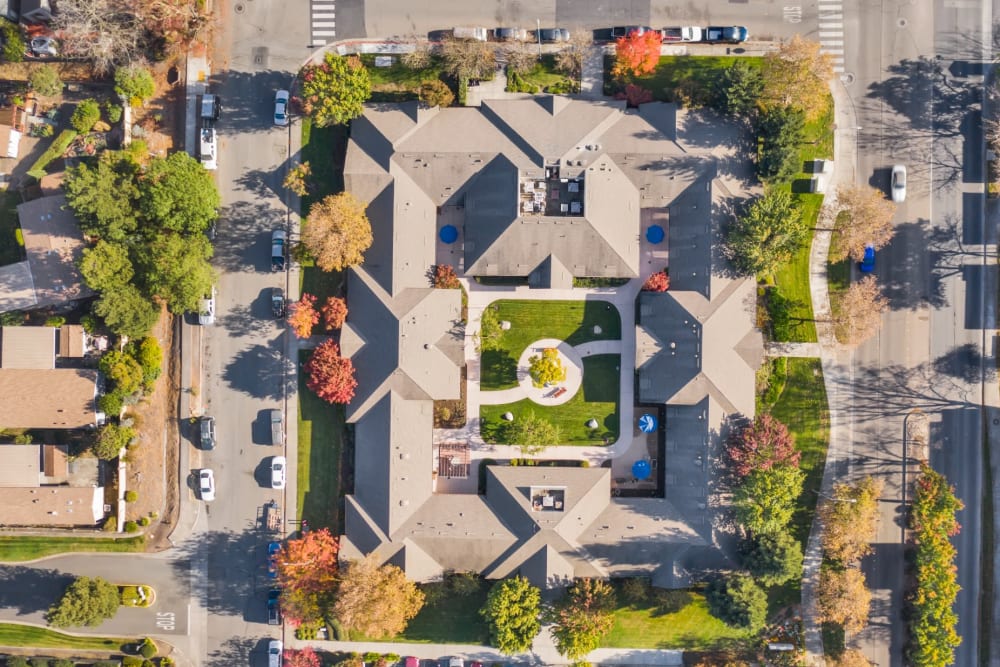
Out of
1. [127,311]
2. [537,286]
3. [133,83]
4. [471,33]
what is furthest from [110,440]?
[471,33]

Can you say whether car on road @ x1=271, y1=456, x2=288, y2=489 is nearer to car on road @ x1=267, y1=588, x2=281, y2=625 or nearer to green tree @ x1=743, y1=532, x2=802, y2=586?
car on road @ x1=267, y1=588, x2=281, y2=625

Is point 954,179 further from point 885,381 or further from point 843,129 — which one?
point 885,381

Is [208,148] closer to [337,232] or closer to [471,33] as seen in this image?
[337,232]

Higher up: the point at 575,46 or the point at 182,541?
the point at 575,46

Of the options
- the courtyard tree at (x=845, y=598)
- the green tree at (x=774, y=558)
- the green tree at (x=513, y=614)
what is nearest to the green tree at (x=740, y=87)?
the green tree at (x=774, y=558)

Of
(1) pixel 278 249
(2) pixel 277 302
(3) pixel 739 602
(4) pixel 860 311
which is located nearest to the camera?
(3) pixel 739 602

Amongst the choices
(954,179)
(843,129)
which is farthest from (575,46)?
(954,179)

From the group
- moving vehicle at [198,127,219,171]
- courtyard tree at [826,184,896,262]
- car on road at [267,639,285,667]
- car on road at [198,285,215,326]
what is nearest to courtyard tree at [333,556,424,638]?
car on road at [267,639,285,667]
